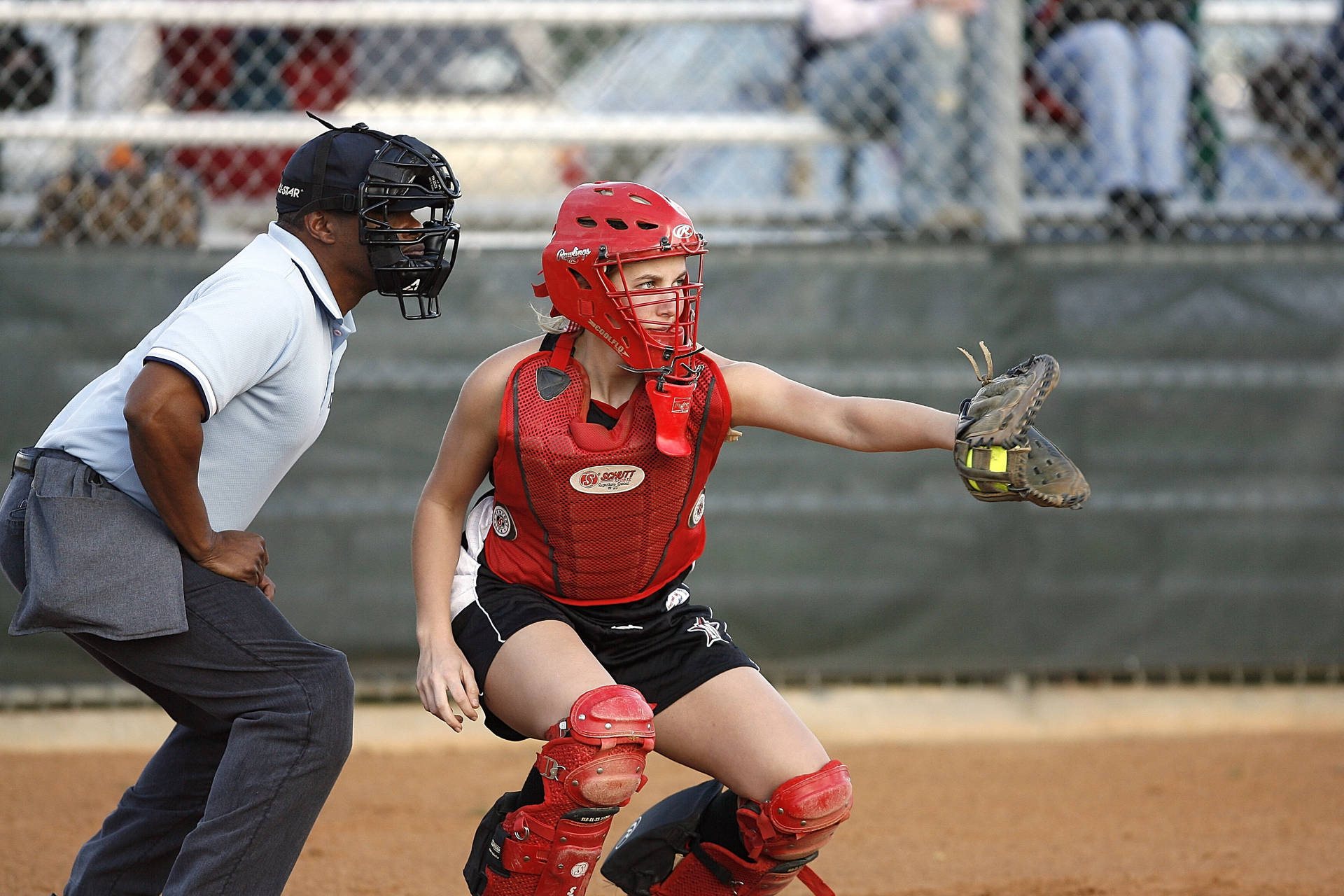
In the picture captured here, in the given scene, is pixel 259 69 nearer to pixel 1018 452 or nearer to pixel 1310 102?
pixel 1018 452

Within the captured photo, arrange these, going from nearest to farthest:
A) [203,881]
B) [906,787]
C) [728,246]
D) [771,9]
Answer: [203,881] → [906,787] → [728,246] → [771,9]

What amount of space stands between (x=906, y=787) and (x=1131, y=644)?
4.29 ft

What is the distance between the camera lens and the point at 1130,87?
5.98 meters

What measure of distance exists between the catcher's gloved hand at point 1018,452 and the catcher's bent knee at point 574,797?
91 cm

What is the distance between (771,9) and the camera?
650 cm

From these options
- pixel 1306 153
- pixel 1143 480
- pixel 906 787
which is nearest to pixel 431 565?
pixel 906 787

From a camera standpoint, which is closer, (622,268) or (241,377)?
(241,377)

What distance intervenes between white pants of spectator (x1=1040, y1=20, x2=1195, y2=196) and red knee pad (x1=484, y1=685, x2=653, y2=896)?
4.07m

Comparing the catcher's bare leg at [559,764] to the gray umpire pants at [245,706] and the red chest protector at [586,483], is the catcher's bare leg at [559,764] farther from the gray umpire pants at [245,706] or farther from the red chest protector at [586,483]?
the gray umpire pants at [245,706]

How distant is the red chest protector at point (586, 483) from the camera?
313cm

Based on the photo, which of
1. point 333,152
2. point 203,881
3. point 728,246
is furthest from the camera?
point 728,246

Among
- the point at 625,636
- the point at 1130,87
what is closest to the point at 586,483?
the point at 625,636

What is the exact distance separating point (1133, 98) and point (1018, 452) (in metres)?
3.97

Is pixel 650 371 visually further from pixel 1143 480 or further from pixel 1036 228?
pixel 1036 228
